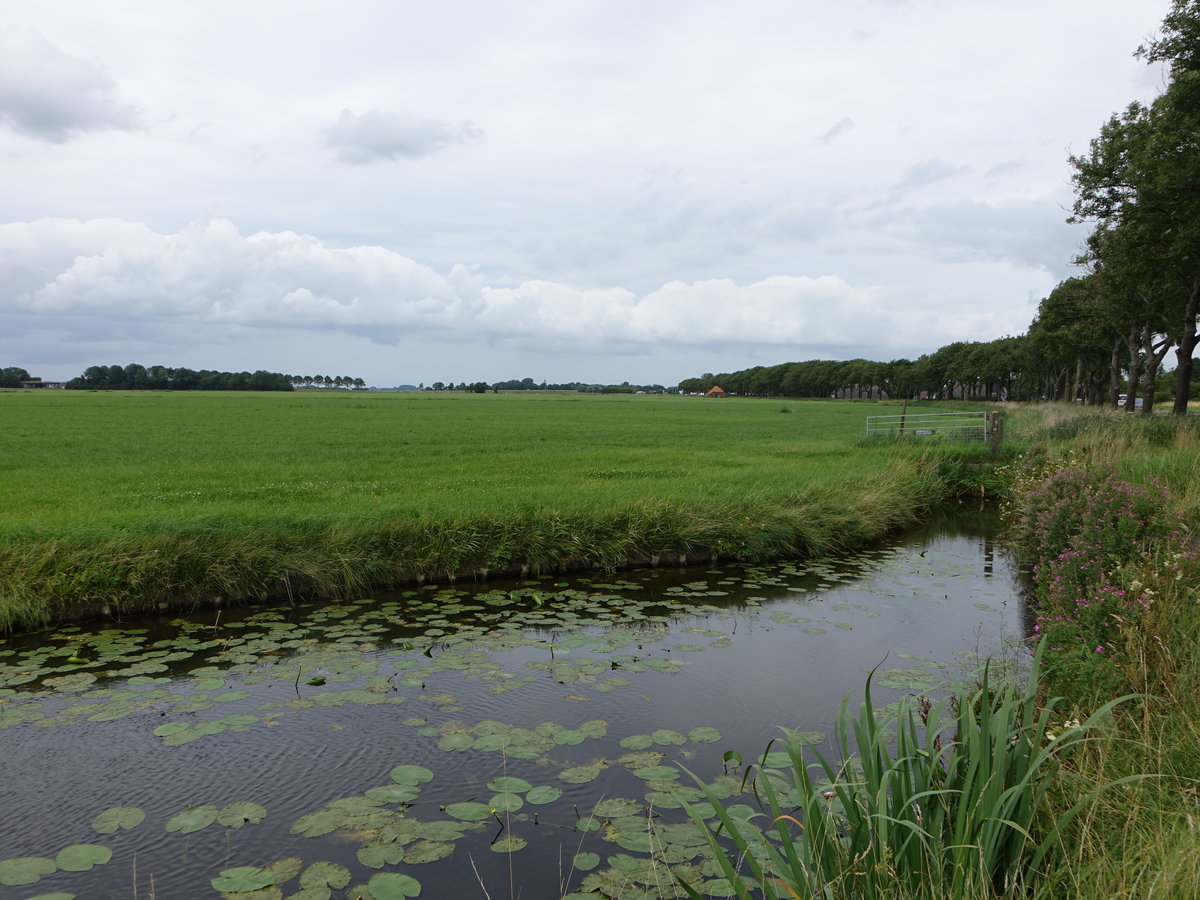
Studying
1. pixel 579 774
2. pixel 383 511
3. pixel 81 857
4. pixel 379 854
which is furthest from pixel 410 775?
pixel 383 511

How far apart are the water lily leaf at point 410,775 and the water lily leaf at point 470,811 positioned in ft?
1.46

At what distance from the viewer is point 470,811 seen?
227 inches

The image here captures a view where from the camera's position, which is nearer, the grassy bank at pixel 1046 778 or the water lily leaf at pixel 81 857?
the grassy bank at pixel 1046 778

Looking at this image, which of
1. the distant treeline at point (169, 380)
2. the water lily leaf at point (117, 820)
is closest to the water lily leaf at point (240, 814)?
the water lily leaf at point (117, 820)

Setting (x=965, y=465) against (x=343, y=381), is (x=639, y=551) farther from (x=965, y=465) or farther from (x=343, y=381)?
(x=343, y=381)

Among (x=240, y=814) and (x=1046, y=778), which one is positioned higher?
(x=1046, y=778)

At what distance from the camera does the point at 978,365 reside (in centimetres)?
11556

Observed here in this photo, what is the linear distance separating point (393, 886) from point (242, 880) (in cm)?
97

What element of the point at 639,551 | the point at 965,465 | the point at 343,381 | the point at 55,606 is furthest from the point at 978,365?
the point at 343,381

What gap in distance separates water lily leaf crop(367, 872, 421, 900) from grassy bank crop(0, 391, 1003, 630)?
290 inches

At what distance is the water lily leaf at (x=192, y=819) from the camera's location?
5.60 m

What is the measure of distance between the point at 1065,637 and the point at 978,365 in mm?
120535

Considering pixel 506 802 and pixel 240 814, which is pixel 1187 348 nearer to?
pixel 506 802

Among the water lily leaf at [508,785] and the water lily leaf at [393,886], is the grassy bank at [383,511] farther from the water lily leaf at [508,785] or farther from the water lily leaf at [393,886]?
the water lily leaf at [393,886]
